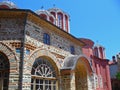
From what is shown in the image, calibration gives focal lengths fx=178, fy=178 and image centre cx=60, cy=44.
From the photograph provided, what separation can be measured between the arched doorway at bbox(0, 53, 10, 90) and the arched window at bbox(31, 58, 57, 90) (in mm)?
1562

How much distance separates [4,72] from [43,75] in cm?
257

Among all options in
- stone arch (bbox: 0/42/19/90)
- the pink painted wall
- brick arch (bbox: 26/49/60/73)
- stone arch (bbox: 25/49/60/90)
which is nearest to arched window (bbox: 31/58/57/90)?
stone arch (bbox: 25/49/60/90)

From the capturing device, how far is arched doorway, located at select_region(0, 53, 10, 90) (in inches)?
384

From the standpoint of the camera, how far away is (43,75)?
37.7ft

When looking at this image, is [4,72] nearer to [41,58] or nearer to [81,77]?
[41,58]

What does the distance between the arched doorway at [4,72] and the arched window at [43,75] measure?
1.56 meters

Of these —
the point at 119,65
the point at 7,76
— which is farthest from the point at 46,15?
the point at 119,65

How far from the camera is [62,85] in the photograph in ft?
41.1

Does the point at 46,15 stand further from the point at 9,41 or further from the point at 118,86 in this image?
the point at 118,86

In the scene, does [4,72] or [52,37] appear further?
[52,37]

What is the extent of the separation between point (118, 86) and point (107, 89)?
9636 millimetres

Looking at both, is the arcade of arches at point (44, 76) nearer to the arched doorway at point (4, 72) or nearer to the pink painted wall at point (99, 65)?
the arched doorway at point (4, 72)

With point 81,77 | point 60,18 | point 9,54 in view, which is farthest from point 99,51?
point 9,54

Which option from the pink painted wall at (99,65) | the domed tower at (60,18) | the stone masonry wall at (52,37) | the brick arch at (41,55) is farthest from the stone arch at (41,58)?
the pink painted wall at (99,65)
